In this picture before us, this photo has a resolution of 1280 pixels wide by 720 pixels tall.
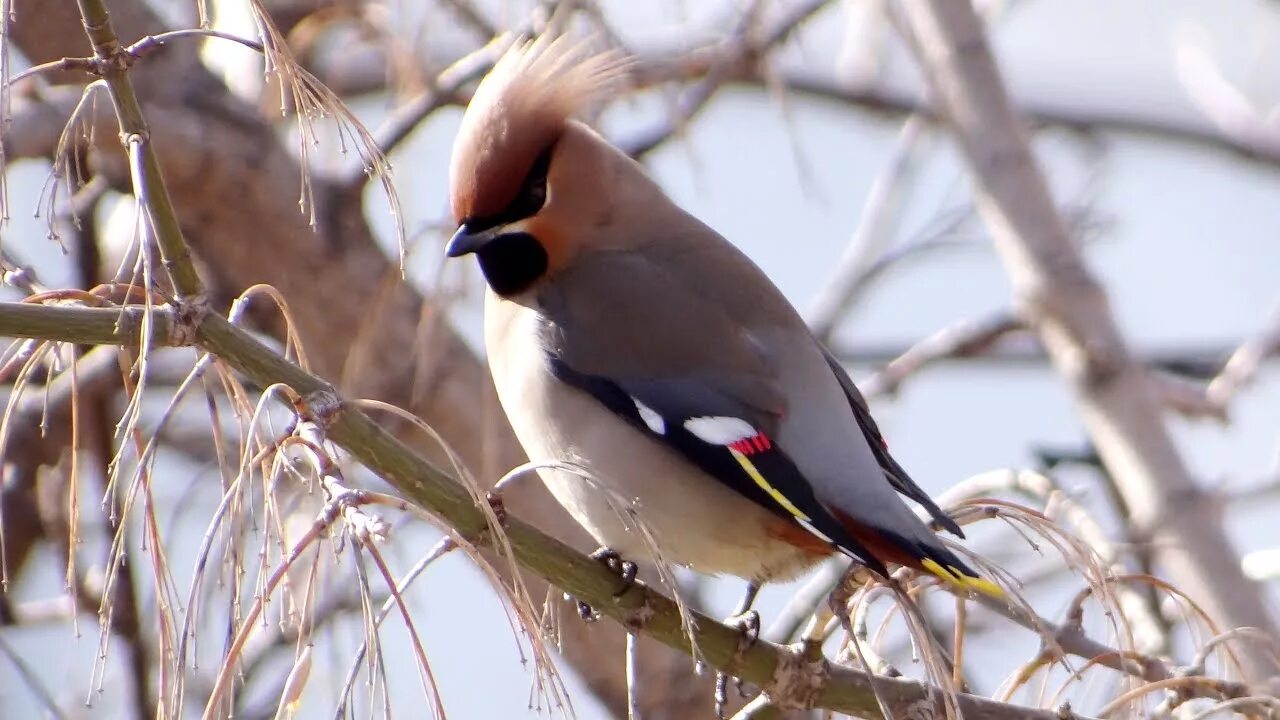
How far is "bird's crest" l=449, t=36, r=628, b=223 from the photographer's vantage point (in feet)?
10.0

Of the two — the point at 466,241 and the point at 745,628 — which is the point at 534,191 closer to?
the point at 466,241

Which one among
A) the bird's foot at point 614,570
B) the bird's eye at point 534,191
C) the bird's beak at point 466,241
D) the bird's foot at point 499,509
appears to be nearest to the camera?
the bird's foot at point 499,509

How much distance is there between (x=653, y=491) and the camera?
2883mm

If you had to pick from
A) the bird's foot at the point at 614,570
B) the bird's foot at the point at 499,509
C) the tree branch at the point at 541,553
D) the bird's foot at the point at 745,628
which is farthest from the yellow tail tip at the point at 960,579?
the bird's foot at the point at 499,509

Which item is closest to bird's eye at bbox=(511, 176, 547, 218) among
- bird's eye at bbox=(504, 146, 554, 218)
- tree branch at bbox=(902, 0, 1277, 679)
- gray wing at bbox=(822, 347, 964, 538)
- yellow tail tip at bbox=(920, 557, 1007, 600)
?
bird's eye at bbox=(504, 146, 554, 218)

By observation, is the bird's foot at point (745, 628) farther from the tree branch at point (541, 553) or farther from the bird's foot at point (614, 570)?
the bird's foot at point (614, 570)

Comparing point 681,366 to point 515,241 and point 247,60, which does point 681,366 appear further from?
point 247,60

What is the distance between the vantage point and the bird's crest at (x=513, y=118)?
3049mm

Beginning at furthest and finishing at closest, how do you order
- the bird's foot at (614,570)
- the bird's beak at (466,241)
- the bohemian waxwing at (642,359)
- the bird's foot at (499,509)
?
1. the bird's beak at (466,241)
2. the bohemian waxwing at (642,359)
3. the bird's foot at (614,570)
4. the bird's foot at (499,509)

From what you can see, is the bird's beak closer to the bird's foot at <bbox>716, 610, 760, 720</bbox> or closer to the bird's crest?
the bird's crest

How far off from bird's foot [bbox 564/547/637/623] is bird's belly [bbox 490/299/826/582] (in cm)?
2

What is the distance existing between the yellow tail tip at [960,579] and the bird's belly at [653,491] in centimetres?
40

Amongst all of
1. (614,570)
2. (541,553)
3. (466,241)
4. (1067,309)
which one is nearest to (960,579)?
(614,570)

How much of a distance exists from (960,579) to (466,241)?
3.60 feet
